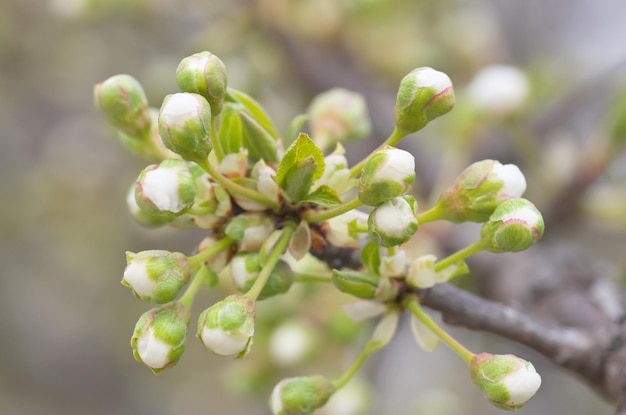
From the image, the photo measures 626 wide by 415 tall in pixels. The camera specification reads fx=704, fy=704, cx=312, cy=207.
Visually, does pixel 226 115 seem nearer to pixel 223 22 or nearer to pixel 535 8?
pixel 223 22

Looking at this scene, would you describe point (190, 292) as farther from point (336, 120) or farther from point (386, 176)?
point (336, 120)

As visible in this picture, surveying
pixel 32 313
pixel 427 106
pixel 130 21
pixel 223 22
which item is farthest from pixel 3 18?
pixel 427 106

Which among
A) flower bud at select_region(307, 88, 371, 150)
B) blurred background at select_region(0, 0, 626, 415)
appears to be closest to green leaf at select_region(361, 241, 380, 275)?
flower bud at select_region(307, 88, 371, 150)

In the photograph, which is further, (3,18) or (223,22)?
(3,18)

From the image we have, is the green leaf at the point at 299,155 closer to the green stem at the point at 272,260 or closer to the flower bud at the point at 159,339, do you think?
the green stem at the point at 272,260

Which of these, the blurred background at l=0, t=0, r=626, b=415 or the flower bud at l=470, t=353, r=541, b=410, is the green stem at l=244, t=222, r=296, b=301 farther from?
the blurred background at l=0, t=0, r=626, b=415

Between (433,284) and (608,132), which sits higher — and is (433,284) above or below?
above
